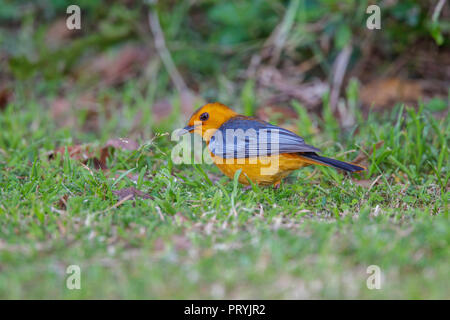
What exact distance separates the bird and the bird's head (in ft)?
0.92

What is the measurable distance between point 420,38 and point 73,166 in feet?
16.5

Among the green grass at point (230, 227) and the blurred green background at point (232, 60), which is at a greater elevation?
the blurred green background at point (232, 60)

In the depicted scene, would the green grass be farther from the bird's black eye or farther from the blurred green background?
the blurred green background

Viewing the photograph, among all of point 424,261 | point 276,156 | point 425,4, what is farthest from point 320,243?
point 425,4

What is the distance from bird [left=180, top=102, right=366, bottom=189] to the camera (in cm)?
404

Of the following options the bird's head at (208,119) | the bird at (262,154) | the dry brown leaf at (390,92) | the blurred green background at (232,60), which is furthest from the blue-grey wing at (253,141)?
the dry brown leaf at (390,92)

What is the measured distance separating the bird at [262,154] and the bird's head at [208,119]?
11.1 inches

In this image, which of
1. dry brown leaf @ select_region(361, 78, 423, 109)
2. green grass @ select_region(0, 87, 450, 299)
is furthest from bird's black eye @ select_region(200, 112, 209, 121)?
dry brown leaf @ select_region(361, 78, 423, 109)

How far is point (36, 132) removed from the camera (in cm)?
555

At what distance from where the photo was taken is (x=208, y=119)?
479 cm

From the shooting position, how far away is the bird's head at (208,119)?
15.6 feet

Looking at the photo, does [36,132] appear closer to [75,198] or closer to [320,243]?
[75,198]

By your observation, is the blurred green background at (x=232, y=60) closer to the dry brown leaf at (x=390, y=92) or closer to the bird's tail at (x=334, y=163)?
the dry brown leaf at (x=390, y=92)

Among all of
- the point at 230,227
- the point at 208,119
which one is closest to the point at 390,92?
the point at 208,119
